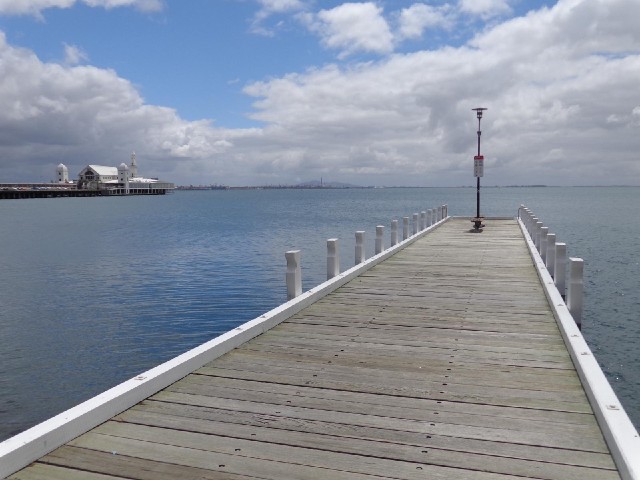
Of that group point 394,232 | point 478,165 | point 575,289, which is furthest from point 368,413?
Result: point 478,165

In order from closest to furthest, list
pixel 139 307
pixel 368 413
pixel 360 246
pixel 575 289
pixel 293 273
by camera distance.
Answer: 1. pixel 368 413
2. pixel 575 289
3. pixel 293 273
4. pixel 360 246
5. pixel 139 307

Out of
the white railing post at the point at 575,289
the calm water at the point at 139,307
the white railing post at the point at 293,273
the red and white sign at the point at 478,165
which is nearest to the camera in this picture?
the white railing post at the point at 575,289

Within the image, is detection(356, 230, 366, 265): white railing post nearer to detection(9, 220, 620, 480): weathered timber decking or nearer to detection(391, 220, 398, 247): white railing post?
detection(391, 220, 398, 247): white railing post

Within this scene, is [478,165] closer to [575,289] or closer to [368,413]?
[575,289]

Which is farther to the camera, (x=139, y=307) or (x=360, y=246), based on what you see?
(x=139, y=307)

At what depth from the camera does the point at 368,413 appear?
5.34 m

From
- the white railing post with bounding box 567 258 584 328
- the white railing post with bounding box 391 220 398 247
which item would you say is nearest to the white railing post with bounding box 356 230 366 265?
the white railing post with bounding box 391 220 398 247

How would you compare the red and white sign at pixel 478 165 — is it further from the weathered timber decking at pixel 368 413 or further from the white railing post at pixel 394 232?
the weathered timber decking at pixel 368 413

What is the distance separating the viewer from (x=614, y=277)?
25.3m

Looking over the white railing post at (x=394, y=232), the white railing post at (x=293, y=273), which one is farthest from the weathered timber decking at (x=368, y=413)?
the white railing post at (x=394, y=232)

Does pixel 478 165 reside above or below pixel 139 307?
above

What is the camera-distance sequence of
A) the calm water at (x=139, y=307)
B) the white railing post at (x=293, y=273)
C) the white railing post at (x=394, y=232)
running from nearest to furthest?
the white railing post at (x=293, y=273) → the calm water at (x=139, y=307) → the white railing post at (x=394, y=232)

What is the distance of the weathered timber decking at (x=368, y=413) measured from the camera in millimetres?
4340

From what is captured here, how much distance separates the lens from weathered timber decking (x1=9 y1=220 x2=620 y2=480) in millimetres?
4340
